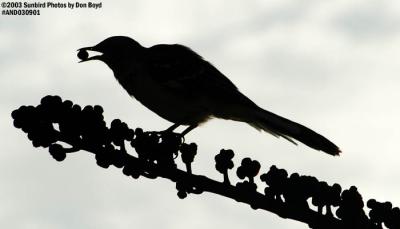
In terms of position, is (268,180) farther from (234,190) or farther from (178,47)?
(178,47)

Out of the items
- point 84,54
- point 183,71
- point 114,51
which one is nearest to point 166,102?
point 183,71

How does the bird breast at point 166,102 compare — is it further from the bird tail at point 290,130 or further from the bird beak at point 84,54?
the bird tail at point 290,130

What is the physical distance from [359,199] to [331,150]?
1.17 meters

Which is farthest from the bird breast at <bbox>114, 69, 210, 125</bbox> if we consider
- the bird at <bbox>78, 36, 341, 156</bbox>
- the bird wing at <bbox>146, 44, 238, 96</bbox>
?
the bird wing at <bbox>146, 44, 238, 96</bbox>

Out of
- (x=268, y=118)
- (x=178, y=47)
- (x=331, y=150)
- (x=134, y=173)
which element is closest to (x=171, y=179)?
(x=134, y=173)

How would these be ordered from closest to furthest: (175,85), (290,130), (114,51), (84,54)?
(290,130)
(84,54)
(175,85)
(114,51)

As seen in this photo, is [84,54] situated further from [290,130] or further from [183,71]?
[290,130]

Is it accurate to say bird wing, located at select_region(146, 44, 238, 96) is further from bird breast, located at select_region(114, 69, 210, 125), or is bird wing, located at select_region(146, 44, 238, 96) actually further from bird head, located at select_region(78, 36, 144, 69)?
bird head, located at select_region(78, 36, 144, 69)

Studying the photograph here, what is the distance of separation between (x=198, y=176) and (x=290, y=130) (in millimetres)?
2353

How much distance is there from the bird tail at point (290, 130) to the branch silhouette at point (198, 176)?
1.20 meters

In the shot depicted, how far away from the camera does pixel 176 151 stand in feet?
19.0

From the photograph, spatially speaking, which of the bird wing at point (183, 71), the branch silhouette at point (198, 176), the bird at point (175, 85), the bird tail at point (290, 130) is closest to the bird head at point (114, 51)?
the bird at point (175, 85)

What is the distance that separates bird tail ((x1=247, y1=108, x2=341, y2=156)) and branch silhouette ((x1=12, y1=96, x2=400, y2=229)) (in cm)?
120

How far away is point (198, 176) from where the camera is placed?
17.2 feet
